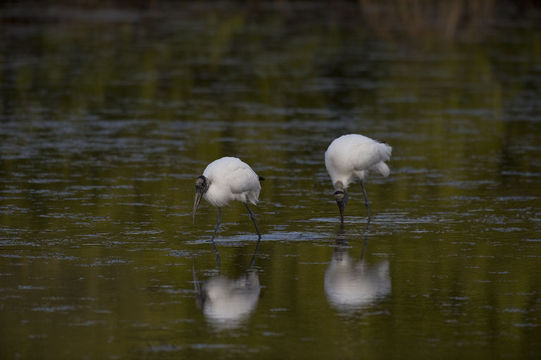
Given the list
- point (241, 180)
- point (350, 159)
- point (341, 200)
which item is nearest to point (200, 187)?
point (241, 180)

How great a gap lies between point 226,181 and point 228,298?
2619 millimetres

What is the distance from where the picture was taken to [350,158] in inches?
514

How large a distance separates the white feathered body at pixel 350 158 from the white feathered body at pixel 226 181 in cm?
152

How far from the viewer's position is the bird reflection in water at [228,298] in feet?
28.0

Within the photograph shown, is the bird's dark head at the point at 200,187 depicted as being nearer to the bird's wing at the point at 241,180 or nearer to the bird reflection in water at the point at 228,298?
the bird's wing at the point at 241,180

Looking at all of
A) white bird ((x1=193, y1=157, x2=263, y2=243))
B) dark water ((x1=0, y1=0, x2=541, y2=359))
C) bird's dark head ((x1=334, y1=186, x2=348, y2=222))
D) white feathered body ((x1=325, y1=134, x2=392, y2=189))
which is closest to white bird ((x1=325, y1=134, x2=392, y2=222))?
white feathered body ((x1=325, y1=134, x2=392, y2=189))

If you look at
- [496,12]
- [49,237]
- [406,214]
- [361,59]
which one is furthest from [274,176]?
[496,12]

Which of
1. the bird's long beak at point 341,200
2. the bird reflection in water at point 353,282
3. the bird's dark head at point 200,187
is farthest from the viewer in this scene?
the bird's long beak at point 341,200

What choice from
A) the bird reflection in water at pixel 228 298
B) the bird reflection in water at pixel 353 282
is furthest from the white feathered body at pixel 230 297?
the bird reflection in water at pixel 353 282

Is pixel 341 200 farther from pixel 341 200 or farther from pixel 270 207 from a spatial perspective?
pixel 270 207

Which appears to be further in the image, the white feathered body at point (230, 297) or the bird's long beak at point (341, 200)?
the bird's long beak at point (341, 200)

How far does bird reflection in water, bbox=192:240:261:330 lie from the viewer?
8.52m

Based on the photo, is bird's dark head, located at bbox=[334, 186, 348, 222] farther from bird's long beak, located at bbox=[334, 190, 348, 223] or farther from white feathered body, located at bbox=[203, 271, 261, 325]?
white feathered body, located at bbox=[203, 271, 261, 325]

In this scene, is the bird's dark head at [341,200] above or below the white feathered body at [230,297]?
above
